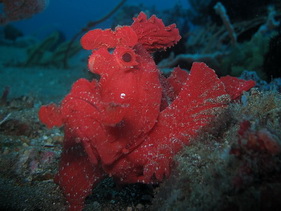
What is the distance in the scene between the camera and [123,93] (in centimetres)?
220

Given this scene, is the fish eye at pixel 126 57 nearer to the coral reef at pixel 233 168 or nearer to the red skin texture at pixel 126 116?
the red skin texture at pixel 126 116

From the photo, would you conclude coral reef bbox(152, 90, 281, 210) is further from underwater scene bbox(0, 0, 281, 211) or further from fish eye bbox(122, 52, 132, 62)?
fish eye bbox(122, 52, 132, 62)

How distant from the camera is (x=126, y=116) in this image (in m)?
2.19


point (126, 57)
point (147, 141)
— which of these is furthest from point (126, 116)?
point (126, 57)

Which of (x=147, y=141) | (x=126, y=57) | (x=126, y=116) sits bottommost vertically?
(x=147, y=141)

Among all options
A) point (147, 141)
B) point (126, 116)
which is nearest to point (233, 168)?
point (147, 141)

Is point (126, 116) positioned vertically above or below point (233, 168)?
above

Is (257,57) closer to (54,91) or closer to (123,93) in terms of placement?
(123,93)

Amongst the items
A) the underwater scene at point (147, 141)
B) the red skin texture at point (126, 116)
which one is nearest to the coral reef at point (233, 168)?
the underwater scene at point (147, 141)

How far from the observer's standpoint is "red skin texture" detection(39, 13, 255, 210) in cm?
210

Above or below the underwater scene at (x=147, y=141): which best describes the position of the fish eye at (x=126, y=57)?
above

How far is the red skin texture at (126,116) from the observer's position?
2098 millimetres

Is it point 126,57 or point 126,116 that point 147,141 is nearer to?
point 126,116

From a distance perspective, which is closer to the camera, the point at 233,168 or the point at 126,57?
the point at 233,168
